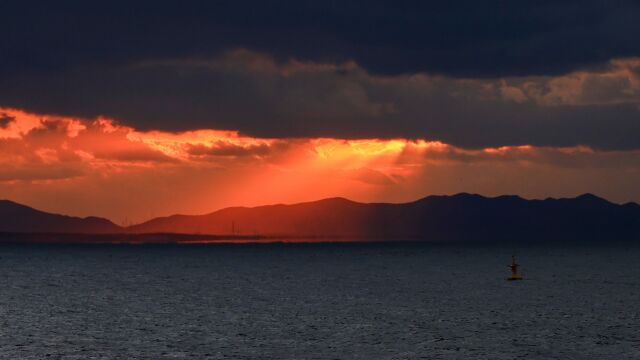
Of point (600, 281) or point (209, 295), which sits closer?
point (209, 295)

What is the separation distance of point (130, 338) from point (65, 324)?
11419 mm

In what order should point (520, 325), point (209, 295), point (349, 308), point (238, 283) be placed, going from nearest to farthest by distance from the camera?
point (520, 325) → point (349, 308) → point (209, 295) → point (238, 283)

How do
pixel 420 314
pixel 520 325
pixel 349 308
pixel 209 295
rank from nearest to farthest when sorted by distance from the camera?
1. pixel 520 325
2. pixel 420 314
3. pixel 349 308
4. pixel 209 295

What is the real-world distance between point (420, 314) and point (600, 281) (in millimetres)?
60823

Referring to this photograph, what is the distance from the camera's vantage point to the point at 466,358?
45.9 m

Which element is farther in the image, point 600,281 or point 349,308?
point 600,281

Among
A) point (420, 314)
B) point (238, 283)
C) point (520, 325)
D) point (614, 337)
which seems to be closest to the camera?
point (614, 337)

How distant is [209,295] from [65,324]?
106ft

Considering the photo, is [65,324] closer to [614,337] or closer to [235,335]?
[235,335]

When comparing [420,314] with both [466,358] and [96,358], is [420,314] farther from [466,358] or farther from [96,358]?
[96,358]

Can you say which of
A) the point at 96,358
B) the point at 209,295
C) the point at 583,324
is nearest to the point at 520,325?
the point at 583,324

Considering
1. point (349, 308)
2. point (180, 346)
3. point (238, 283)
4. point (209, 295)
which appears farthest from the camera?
point (238, 283)

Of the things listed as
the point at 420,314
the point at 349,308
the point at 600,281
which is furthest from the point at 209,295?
the point at 600,281

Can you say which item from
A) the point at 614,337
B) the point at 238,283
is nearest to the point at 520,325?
the point at 614,337
